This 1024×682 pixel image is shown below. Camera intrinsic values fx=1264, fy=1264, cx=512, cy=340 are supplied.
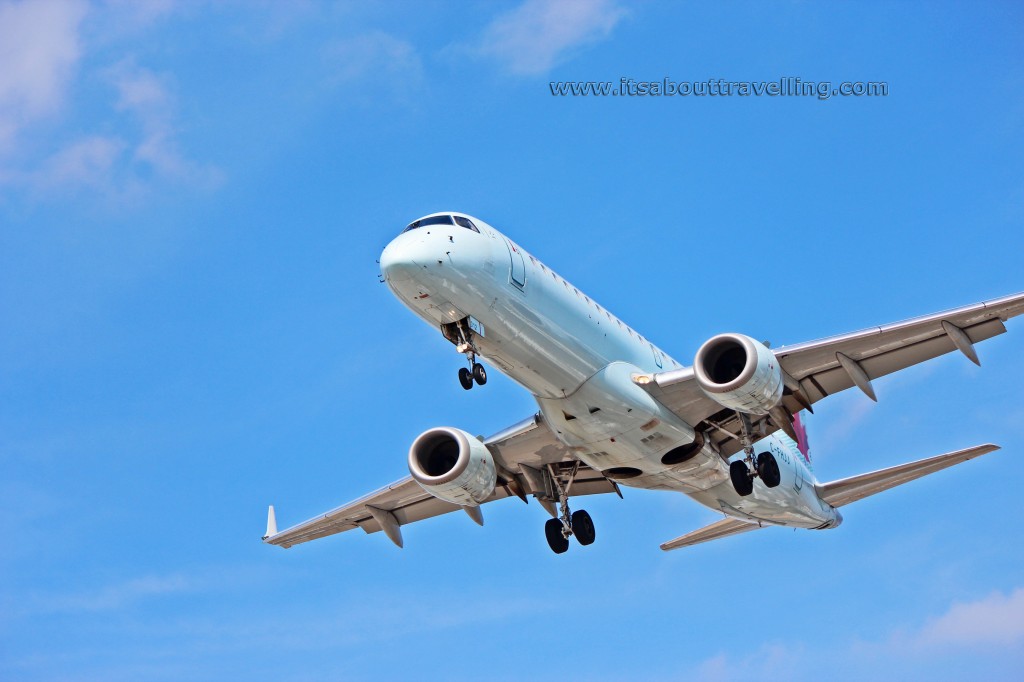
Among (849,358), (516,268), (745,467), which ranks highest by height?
(516,268)

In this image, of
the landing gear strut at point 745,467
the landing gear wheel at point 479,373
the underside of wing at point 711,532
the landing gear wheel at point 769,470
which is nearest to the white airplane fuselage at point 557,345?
the landing gear wheel at point 479,373

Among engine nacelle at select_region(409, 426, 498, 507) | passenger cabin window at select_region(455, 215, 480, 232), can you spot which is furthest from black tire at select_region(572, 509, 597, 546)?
passenger cabin window at select_region(455, 215, 480, 232)

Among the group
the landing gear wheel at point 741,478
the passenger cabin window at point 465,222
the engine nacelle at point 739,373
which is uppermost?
the passenger cabin window at point 465,222

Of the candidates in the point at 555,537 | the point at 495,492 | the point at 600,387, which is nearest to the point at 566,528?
the point at 555,537

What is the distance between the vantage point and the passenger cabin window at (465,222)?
25.4 meters

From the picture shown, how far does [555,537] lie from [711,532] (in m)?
6.31

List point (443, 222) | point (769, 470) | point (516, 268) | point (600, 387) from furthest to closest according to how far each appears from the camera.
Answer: point (769, 470) → point (600, 387) → point (516, 268) → point (443, 222)

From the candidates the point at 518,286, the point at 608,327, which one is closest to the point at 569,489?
the point at 608,327

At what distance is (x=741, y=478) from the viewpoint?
28.8 metres

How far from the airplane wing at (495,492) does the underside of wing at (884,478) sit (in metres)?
6.31

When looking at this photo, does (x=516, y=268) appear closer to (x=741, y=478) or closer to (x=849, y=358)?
(x=741, y=478)

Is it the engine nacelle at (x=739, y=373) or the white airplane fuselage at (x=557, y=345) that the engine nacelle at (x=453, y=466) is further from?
the engine nacelle at (x=739, y=373)

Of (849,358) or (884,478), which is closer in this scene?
(849,358)

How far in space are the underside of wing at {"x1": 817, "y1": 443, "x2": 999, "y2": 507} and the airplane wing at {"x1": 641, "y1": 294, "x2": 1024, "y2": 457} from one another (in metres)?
3.00
